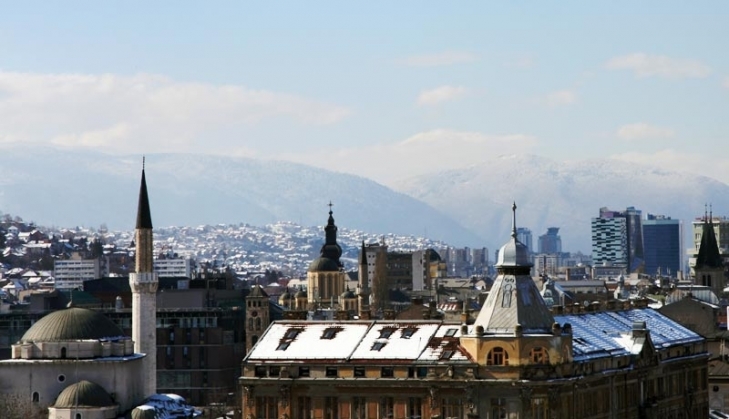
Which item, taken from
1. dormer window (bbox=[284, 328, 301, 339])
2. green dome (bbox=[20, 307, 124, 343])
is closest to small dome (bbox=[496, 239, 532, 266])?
dormer window (bbox=[284, 328, 301, 339])

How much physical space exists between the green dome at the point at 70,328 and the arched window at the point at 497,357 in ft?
115

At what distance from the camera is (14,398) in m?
125

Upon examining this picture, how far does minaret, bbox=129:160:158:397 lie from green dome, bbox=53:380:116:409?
19.6m

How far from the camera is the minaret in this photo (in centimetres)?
14350

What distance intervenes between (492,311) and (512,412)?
17.4 ft

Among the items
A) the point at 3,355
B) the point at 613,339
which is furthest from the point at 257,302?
the point at 613,339

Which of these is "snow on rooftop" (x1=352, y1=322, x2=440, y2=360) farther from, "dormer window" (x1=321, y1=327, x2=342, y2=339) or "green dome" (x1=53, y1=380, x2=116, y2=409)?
"green dome" (x1=53, y1=380, x2=116, y2=409)

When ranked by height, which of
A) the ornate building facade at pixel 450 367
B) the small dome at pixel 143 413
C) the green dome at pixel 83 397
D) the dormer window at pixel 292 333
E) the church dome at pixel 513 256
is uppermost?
the church dome at pixel 513 256

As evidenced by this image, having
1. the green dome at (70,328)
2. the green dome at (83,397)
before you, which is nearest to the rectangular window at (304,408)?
the green dome at (83,397)

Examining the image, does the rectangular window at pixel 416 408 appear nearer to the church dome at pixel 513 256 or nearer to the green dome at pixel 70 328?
the church dome at pixel 513 256

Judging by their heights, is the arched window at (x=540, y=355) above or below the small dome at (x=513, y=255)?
below

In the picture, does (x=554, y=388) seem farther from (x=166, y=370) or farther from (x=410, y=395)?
(x=166, y=370)

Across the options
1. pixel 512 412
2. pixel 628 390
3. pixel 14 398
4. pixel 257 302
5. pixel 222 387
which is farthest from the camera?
pixel 257 302

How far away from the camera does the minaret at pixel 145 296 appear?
5650 inches
